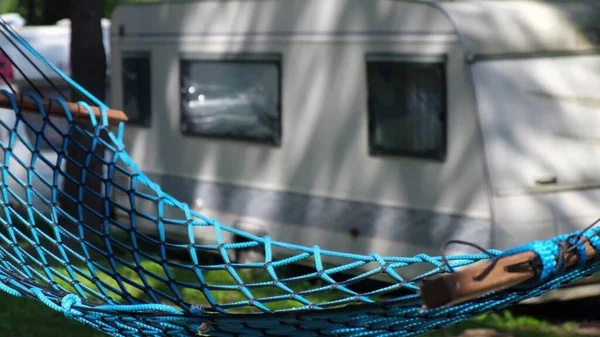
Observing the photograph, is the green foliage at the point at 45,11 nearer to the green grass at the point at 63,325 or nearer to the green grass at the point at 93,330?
the green grass at the point at 93,330

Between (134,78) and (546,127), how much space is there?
4278mm

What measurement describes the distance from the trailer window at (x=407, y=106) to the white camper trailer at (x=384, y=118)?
10mm

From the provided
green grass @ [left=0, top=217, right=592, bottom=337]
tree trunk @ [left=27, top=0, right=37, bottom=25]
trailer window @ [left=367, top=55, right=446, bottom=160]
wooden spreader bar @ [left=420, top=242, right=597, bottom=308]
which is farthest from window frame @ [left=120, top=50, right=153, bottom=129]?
wooden spreader bar @ [left=420, top=242, right=597, bottom=308]

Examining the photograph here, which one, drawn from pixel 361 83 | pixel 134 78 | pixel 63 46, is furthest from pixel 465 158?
pixel 63 46

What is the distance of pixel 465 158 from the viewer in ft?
21.6

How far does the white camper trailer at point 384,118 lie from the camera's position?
21.3 ft

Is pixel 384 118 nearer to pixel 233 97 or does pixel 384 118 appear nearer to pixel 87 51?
pixel 233 97

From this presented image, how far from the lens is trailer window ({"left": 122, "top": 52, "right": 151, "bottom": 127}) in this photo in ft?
30.4

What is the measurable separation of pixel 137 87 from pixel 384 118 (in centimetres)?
311

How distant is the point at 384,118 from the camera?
7148 millimetres

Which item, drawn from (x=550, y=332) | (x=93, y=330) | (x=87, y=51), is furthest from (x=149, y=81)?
(x=550, y=332)

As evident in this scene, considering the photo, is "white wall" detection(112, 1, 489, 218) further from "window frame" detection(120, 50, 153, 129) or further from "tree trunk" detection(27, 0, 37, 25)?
"tree trunk" detection(27, 0, 37, 25)

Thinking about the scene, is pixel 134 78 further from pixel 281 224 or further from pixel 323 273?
pixel 323 273

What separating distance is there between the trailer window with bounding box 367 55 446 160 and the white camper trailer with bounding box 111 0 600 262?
10mm
